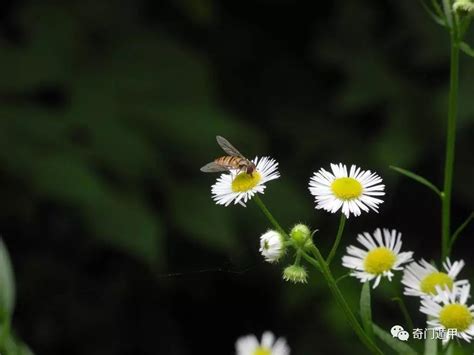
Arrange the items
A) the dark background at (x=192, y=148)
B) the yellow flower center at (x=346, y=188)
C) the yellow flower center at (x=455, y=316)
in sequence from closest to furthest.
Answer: the yellow flower center at (x=455, y=316)
the yellow flower center at (x=346, y=188)
the dark background at (x=192, y=148)

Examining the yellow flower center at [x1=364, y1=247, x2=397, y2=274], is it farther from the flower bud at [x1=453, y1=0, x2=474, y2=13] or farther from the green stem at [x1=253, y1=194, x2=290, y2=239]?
the flower bud at [x1=453, y1=0, x2=474, y2=13]

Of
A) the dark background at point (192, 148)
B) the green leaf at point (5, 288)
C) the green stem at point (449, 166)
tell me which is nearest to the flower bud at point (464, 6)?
the green stem at point (449, 166)

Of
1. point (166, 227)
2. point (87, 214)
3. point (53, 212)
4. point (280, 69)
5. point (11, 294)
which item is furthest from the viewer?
point (280, 69)

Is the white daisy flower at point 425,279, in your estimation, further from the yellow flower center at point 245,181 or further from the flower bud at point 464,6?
the flower bud at point 464,6

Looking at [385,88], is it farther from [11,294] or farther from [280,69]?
[11,294]

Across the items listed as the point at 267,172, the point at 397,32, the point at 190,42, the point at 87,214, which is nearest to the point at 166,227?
the point at 87,214

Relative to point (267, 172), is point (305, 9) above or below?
above

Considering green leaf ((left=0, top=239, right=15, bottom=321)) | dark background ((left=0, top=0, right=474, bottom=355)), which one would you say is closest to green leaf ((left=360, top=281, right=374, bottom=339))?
green leaf ((left=0, top=239, right=15, bottom=321))
